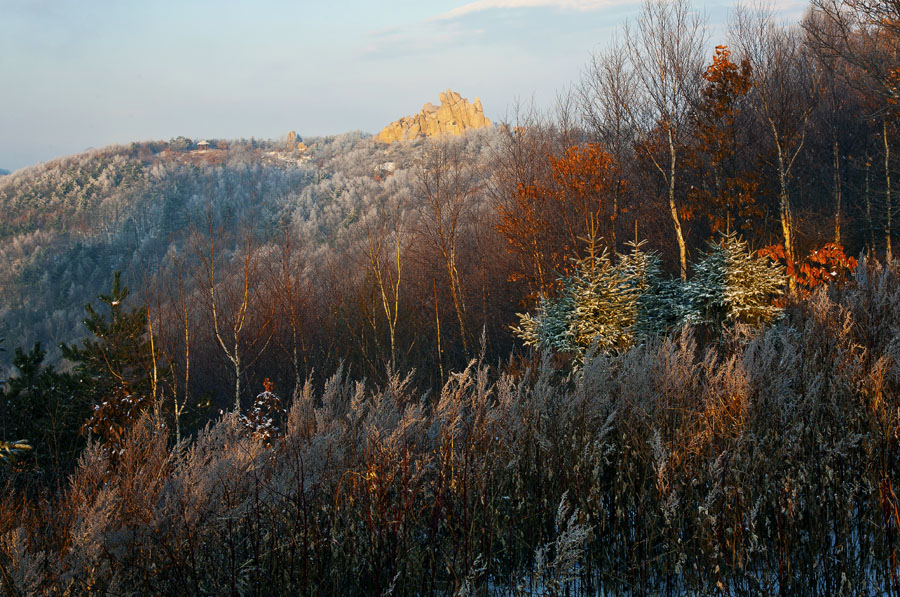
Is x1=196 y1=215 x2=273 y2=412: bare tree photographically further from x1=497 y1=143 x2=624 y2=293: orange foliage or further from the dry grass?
x1=497 y1=143 x2=624 y2=293: orange foliage

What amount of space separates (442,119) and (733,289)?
106128 millimetres

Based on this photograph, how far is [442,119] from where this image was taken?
112 metres

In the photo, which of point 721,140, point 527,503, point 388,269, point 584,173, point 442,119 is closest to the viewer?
point 527,503

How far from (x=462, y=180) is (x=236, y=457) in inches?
811

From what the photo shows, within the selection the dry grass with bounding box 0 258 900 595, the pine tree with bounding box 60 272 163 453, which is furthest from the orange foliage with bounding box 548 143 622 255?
the dry grass with bounding box 0 258 900 595

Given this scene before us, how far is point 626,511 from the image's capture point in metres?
3.49

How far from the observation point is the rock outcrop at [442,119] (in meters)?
109

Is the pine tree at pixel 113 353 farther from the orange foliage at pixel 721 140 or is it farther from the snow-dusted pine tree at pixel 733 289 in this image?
the orange foliage at pixel 721 140

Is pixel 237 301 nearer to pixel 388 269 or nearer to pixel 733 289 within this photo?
pixel 388 269

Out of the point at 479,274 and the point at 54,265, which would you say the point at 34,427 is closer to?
the point at 479,274

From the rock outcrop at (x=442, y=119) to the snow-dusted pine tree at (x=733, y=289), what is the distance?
99.6m

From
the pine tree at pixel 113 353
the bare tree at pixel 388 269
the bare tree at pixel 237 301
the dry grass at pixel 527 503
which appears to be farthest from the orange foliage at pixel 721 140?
the pine tree at pixel 113 353

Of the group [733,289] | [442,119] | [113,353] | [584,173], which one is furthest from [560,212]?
[442,119]

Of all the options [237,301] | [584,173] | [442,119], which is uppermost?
[442,119]
